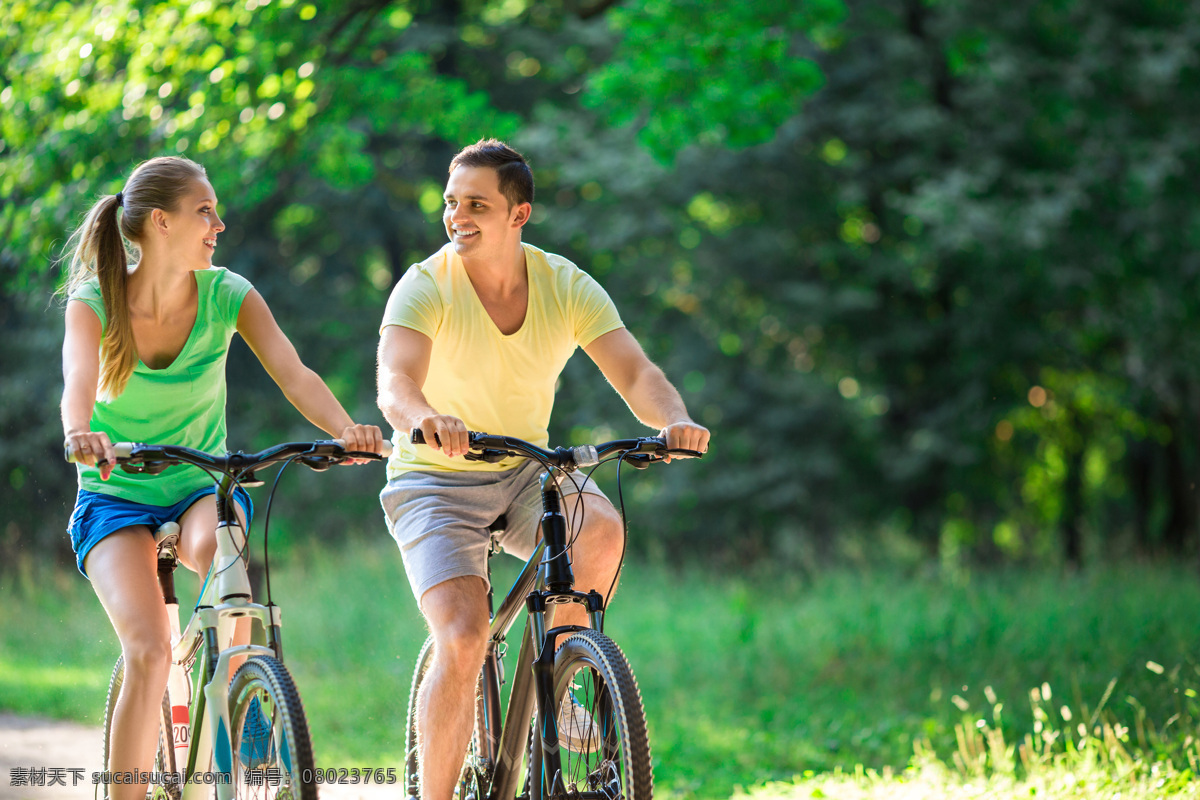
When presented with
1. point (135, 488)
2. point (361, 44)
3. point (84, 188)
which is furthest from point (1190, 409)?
point (135, 488)

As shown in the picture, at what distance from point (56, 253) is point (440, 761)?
4.98 m

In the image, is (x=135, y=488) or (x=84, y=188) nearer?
(x=135, y=488)

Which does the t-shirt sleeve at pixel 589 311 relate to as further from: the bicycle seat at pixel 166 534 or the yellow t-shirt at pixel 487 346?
the bicycle seat at pixel 166 534

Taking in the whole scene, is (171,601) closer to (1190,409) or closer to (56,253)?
(56,253)

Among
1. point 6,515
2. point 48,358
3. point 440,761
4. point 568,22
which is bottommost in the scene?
point 440,761

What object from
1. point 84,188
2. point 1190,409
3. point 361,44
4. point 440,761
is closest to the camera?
point 440,761

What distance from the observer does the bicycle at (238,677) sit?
112 inches

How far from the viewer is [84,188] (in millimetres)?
6469

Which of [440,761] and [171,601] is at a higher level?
[171,601]

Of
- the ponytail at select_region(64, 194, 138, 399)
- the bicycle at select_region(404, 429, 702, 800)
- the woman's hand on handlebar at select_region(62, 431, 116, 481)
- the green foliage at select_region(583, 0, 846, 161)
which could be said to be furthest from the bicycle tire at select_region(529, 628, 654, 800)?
the green foliage at select_region(583, 0, 846, 161)

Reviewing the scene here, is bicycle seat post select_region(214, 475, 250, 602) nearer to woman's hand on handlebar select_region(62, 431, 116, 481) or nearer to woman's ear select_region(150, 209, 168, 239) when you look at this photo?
woman's hand on handlebar select_region(62, 431, 116, 481)

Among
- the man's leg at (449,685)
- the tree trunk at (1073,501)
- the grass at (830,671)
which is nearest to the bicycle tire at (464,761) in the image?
the man's leg at (449,685)

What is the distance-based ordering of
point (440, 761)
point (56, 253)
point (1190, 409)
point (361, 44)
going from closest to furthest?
point (440, 761)
point (56, 253)
point (361, 44)
point (1190, 409)

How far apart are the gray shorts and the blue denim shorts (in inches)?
18.5
